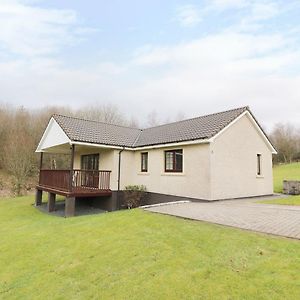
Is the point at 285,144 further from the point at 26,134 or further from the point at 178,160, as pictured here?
the point at 26,134

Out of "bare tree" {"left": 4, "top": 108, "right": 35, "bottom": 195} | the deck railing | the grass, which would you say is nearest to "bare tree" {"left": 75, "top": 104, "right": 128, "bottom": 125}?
"bare tree" {"left": 4, "top": 108, "right": 35, "bottom": 195}

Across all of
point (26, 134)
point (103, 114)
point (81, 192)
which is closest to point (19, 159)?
point (26, 134)

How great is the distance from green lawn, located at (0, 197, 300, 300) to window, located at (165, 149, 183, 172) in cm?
653

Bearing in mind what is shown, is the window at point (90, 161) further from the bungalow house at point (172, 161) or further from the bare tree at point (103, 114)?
the bare tree at point (103, 114)

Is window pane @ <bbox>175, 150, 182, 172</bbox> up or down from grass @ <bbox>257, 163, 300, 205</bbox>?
up

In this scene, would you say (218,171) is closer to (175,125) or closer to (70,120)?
(175,125)

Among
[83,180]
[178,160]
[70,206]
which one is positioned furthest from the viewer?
[83,180]

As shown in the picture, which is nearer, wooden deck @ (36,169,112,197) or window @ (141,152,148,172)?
wooden deck @ (36,169,112,197)

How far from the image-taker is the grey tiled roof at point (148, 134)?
14.5m

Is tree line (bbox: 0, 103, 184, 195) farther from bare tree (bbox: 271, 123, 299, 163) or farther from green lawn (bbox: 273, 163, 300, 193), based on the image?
green lawn (bbox: 273, 163, 300, 193)

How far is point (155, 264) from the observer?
17.4 ft

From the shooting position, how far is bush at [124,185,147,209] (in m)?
16.5

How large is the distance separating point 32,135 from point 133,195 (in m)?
24.9

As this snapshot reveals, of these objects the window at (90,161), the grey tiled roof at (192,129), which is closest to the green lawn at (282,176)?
the grey tiled roof at (192,129)
